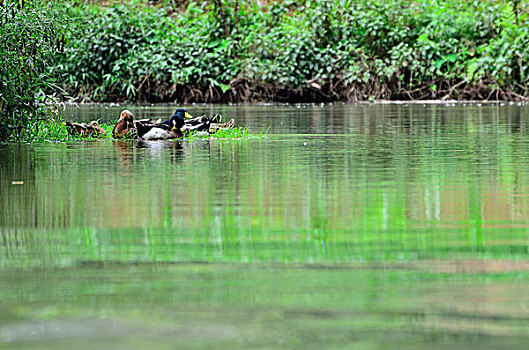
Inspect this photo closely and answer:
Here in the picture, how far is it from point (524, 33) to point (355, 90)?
15.7 feet

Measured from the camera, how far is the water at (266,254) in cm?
342

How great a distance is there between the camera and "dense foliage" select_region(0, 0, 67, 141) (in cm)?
1227

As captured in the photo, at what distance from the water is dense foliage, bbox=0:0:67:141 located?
2599 mm

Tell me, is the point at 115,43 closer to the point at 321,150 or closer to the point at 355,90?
the point at 355,90

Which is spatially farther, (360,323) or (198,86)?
(198,86)

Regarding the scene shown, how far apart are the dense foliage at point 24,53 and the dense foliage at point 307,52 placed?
1811cm

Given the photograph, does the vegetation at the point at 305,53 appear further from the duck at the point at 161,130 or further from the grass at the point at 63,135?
the duck at the point at 161,130

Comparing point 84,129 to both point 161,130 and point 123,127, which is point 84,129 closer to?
point 123,127

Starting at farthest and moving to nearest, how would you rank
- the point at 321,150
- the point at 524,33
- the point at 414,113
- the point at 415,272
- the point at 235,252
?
the point at 524,33 → the point at 414,113 → the point at 321,150 → the point at 235,252 → the point at 415,272

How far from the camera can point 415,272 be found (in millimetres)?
4328

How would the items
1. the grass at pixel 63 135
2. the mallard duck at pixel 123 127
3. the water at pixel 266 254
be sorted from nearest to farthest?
the water at pixel 266 254 < the grass at pixel 63 135 < the mallard duck at pixel 123 127

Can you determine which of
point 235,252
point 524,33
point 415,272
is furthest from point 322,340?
point 524,33

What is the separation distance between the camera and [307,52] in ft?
104

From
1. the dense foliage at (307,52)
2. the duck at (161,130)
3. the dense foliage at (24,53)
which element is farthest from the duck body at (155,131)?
the dense foliage at (307,52)
